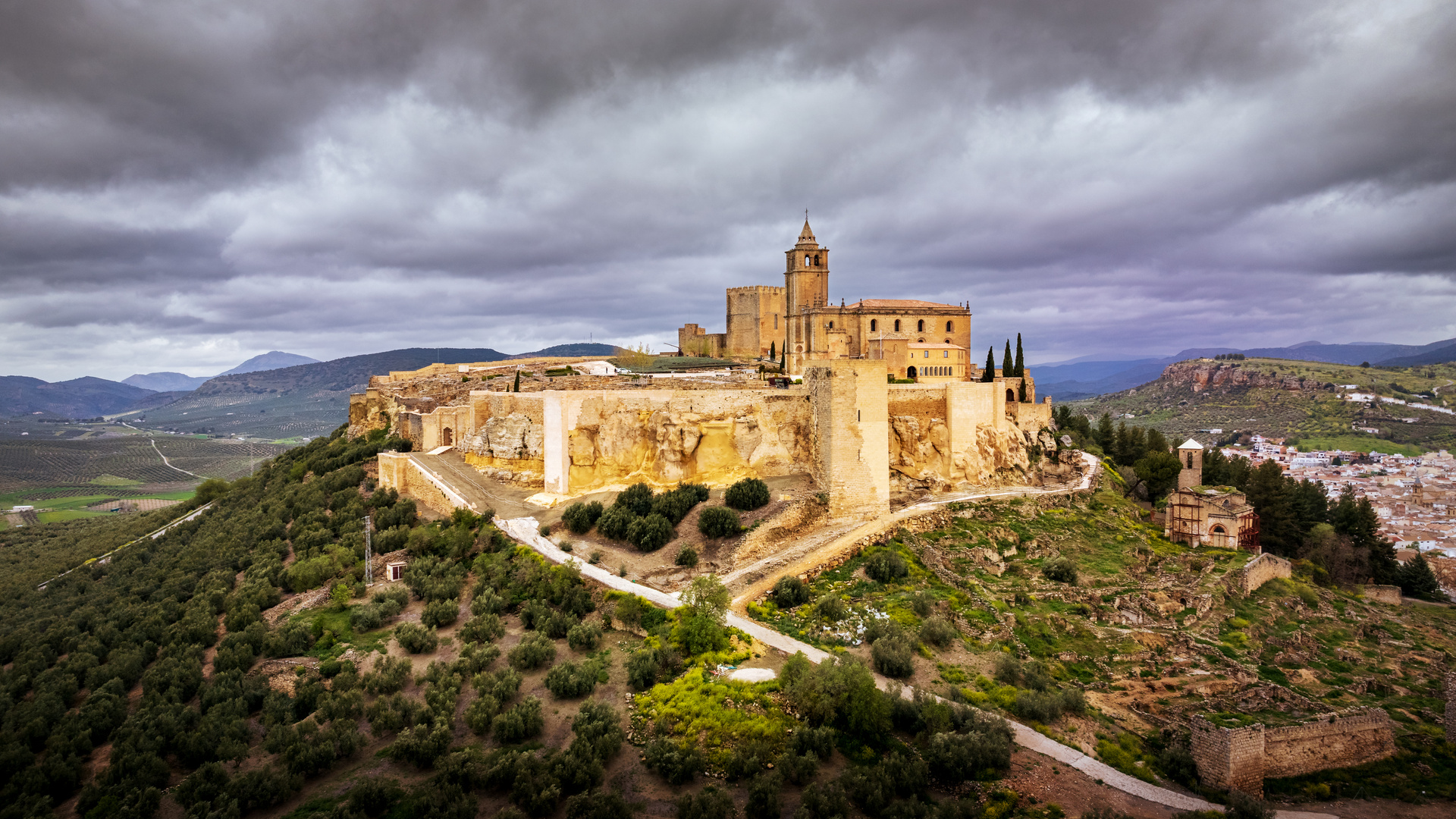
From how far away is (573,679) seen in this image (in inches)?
439

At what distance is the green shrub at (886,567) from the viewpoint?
51.2 ft

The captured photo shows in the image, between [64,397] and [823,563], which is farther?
[64,397]

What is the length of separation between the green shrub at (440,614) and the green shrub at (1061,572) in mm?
13451

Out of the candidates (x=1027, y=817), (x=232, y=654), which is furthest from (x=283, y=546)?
(x=1027, y=817)

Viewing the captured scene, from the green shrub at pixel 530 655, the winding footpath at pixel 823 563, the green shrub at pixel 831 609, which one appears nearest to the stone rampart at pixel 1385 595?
the winding footpath at pixel 823 563

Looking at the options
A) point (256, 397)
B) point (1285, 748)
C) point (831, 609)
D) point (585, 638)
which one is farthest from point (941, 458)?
point (256, 397)

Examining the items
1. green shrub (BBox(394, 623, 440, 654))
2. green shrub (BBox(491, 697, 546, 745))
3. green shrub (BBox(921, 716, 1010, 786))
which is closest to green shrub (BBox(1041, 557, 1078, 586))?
green shrub (BBox(921, 716, 1010, 786))

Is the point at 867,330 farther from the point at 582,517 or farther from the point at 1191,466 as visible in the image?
the point at 582,517

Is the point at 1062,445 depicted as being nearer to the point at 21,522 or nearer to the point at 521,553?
the point at 521,553

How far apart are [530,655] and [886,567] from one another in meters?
7.63

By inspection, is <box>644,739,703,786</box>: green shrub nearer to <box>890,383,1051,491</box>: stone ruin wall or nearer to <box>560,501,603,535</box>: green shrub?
<box>560,501,603,535</box>: green shrub

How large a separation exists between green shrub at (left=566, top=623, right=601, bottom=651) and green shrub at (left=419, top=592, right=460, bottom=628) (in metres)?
3.25

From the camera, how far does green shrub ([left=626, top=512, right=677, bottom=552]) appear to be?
16125mm

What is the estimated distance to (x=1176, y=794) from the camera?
30.4 feet
